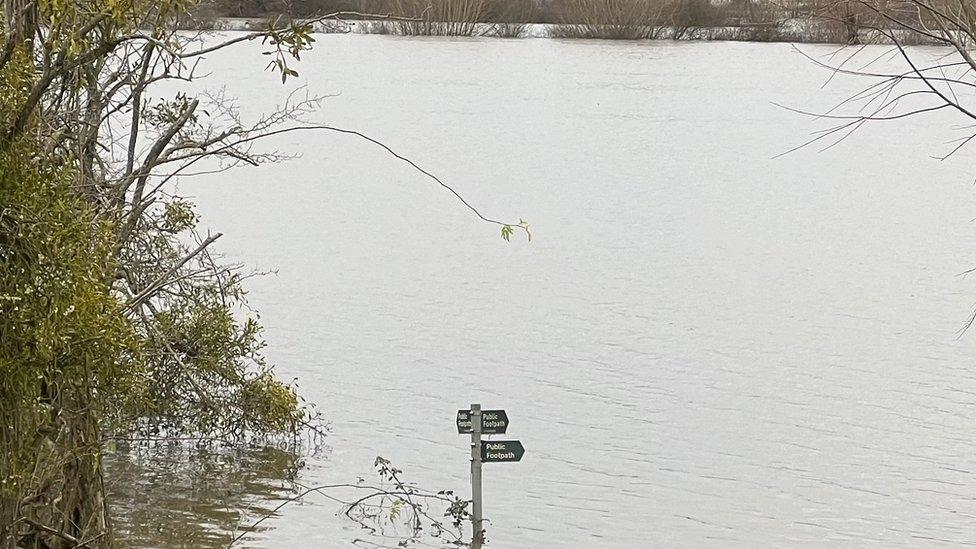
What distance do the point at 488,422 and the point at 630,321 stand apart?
9.38 m

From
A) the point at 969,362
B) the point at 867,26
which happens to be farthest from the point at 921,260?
the point at 867,26

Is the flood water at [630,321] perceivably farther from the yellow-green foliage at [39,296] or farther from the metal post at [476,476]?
the yellow-green foliage at [39,296]

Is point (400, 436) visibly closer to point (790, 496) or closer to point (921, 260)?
point (790, 496)

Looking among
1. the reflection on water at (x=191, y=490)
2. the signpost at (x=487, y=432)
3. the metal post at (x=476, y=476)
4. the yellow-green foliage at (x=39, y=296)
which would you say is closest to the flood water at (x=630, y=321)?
the reflection on water at (x=191, y=490)

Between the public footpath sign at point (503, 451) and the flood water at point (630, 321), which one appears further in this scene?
the flood water at point (630, 321)

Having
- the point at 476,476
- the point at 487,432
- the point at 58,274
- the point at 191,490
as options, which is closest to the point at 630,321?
the point at 191,490

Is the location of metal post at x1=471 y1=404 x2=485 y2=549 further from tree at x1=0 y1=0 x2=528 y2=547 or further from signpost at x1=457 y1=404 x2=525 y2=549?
tree at x1=0 y1=0 x2=528 y2=547

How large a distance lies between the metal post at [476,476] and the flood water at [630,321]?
465 millimetres

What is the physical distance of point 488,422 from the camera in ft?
28.0

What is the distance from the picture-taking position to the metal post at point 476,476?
8461 mm

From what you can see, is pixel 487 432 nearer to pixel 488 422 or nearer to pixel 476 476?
pixel 488 422

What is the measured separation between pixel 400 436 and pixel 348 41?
48399 mm

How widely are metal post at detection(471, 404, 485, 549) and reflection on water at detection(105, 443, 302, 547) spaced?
152cm

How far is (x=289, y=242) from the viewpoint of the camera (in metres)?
21.8
